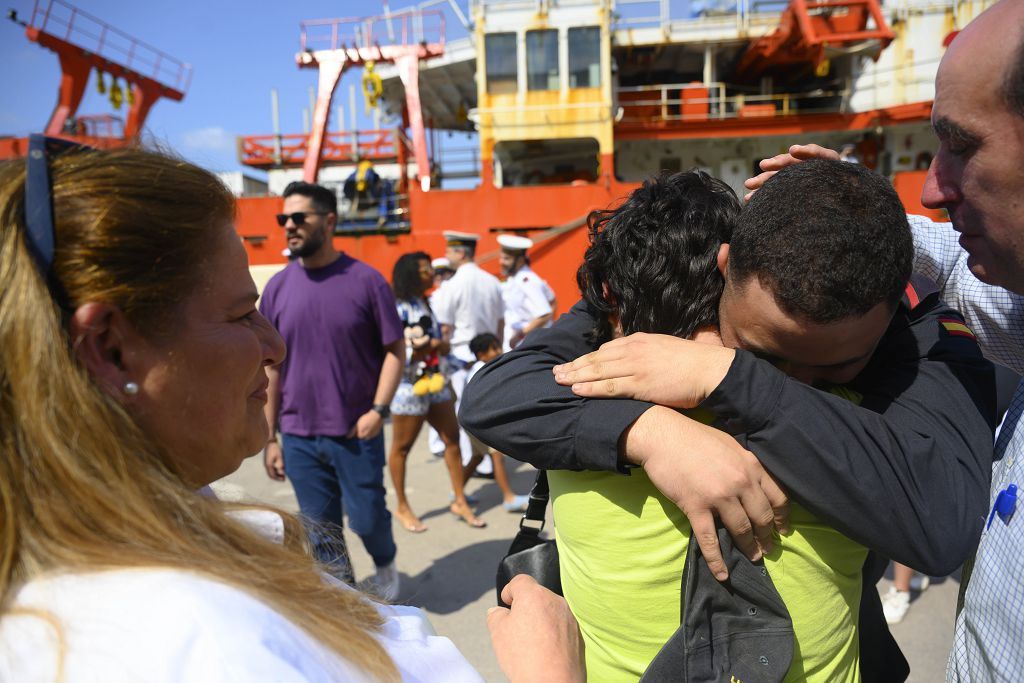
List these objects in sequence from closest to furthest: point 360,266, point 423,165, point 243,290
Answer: point 243,290 → point 360,266 → point 423,165

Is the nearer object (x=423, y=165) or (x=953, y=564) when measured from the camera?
(x=953, y=564)

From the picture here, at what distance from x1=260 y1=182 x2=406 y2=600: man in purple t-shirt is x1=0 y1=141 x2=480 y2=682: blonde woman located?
233cm

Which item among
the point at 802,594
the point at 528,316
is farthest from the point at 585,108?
the point at 802,594

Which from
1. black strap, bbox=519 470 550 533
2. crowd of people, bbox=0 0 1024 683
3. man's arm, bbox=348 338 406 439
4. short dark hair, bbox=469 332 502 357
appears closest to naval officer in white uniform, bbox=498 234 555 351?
short dark hair, bbox=469 332 502 357

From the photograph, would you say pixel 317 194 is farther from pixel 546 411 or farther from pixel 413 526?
pixel 546 411

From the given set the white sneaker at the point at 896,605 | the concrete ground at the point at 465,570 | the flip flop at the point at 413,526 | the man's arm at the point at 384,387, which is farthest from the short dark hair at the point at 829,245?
the flip flop at the point at 413,526

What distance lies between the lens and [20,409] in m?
0.67

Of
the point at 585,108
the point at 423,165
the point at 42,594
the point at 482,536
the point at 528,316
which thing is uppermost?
the point at 585,108

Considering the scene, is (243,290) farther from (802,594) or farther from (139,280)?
(802,594)

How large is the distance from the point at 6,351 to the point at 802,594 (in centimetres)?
113

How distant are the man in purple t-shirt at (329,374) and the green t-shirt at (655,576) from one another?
7.40ft

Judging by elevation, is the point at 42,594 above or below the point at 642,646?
above

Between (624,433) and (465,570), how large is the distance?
10.3 ft

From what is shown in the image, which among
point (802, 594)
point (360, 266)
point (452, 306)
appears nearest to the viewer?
point (802, 594)
